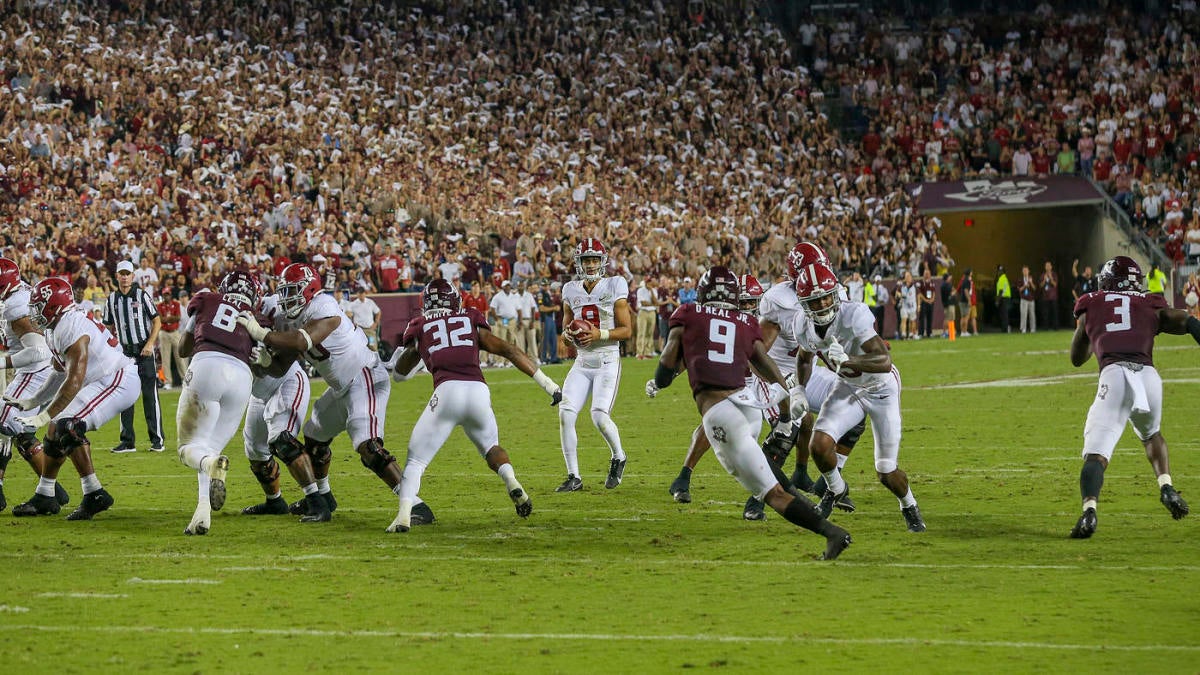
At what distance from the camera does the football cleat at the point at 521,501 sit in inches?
377

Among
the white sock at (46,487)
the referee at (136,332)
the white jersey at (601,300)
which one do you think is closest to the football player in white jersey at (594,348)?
the white jersey at (601,300)

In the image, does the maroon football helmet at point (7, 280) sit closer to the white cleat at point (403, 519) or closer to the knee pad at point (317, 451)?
the knee pad at point (317, 451)

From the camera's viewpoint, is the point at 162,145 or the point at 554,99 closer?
the point at 162,145

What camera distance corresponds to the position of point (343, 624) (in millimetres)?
6832

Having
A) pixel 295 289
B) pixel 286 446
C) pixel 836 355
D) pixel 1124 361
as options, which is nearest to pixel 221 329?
pixel 295 289

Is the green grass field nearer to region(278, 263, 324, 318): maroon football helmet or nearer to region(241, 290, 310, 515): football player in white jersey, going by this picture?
region(241, 290, 310, 515): football player in white jersey

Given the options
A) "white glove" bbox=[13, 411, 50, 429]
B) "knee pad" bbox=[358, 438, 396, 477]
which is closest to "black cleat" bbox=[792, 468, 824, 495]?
"knee pad" bbox=[358, 438, 396, 477]

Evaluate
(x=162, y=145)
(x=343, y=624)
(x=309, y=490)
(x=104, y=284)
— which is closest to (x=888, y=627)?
(x=343, y=624)

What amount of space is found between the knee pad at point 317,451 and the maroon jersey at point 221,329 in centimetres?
75

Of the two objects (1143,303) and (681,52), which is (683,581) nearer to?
(1143,303)

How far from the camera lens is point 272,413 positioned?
10.1m

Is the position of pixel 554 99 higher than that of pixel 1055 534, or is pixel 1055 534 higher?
pixel 554 99

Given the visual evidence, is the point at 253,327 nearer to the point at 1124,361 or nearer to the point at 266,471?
the point at 266,471

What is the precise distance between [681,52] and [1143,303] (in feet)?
105
